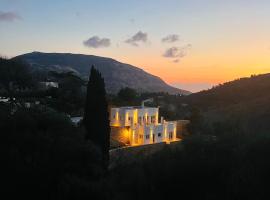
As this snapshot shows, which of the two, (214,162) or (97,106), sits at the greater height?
(97,106)

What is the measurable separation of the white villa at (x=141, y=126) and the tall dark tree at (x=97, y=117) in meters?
5.31

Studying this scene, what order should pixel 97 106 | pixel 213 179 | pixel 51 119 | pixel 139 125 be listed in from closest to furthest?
pixel 213 179 → pixel 51 119 → pixel 97 106 → pixel 139 125

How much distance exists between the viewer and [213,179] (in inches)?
471

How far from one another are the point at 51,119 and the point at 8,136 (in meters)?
1.85

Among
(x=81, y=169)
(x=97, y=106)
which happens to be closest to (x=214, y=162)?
(x=81, y=169)

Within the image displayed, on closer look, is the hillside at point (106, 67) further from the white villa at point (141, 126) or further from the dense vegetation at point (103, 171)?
the dense vegetation at point (103, 171)

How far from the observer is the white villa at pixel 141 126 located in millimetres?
24016

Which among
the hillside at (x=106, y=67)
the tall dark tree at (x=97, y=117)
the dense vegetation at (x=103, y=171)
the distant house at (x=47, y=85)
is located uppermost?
the hillside at (x=106, y=67)

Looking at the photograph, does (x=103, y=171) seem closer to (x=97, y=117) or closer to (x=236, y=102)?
(x=97, y=117)

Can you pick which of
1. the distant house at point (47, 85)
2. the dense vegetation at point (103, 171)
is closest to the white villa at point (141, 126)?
the dense vegetation at point (103, 171)

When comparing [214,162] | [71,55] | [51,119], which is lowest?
[214,162]

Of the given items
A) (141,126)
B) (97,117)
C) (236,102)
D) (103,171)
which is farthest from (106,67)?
(103,171)

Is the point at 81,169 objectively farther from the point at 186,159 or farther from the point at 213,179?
the point at 213,179

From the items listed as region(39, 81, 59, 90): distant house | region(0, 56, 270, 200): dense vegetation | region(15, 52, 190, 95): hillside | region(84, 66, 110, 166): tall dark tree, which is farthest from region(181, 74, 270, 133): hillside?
region(15, 52, 190, 95): hillside
